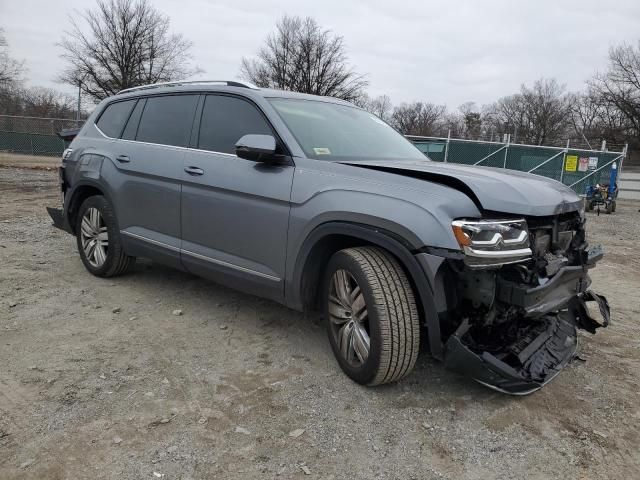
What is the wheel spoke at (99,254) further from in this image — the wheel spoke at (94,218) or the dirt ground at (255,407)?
the dirt ground at (255,407)

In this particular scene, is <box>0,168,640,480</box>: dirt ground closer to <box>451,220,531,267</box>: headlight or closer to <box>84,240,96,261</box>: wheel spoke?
<box>84,240,96,261</box>: wheel spoke

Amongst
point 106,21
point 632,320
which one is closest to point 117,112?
point 632,320

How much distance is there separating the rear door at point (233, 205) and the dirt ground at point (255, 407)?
1.75 feet

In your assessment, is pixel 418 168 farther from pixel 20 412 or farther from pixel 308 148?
pixel 20 412

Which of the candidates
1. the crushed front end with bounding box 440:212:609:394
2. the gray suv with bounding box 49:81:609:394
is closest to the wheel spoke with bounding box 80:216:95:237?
the gray suv with bounding box 49:81:609:394

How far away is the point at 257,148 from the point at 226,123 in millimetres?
777

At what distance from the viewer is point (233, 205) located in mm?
3568

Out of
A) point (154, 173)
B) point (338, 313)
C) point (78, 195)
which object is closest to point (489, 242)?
point (338, 313)

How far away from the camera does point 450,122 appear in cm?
7394

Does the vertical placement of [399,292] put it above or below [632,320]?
above

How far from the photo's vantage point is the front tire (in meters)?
2.74

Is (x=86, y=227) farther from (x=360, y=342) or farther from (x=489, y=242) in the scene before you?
(x=489, y=242)

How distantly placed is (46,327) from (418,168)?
116 inches

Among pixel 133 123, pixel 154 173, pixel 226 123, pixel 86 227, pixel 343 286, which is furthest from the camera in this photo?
pixel 86 227
